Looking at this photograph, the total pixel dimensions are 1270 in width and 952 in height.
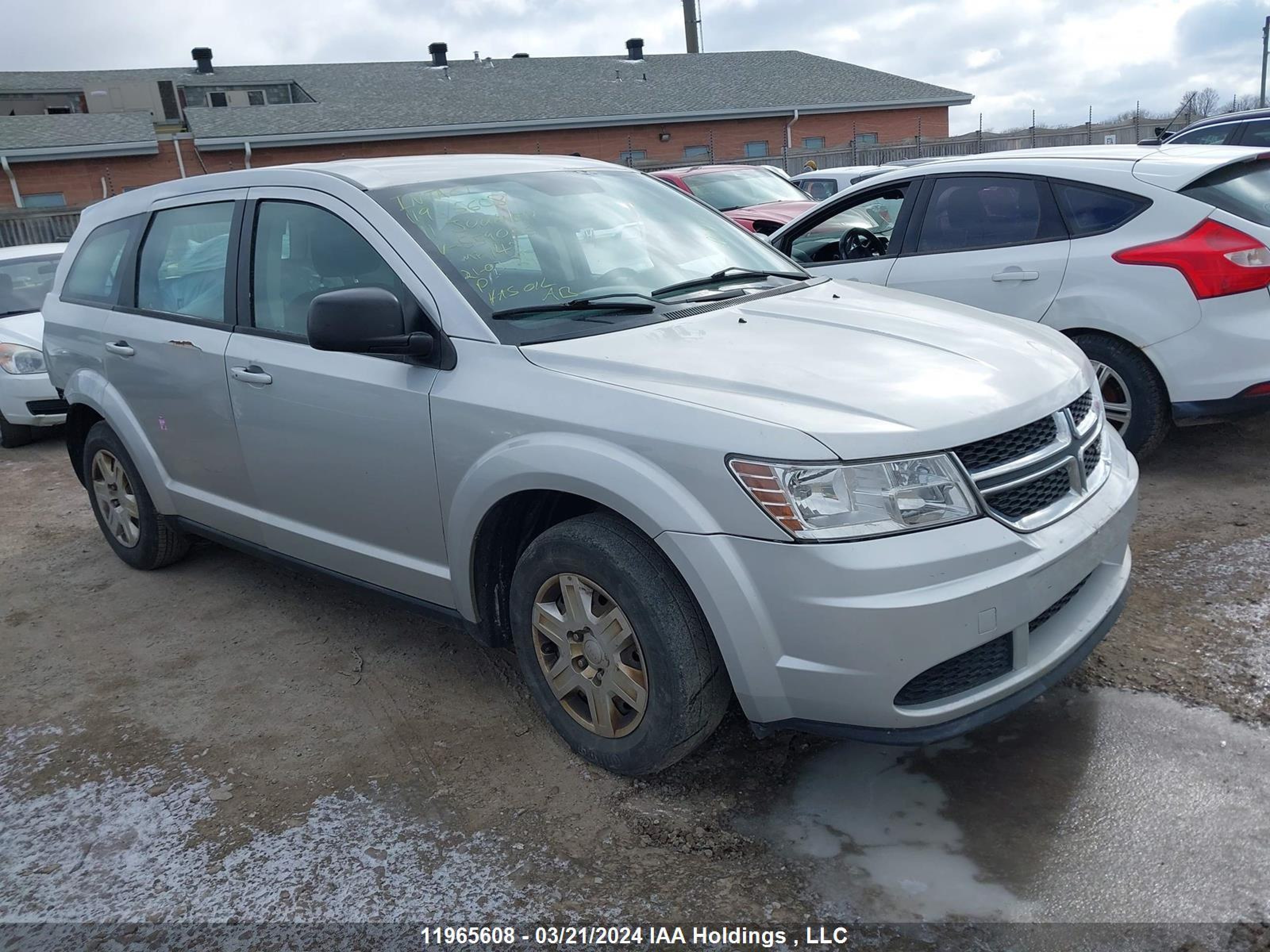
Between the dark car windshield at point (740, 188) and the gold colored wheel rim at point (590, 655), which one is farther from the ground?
the dark car windshield at point (740, 188)

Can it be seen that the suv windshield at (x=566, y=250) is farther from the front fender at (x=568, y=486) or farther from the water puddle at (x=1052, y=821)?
the water puddle at (x=1052, y=821)

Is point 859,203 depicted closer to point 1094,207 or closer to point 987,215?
point 987,215

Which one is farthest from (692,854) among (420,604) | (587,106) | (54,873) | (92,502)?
(587,106)

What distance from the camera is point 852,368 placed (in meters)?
2.89

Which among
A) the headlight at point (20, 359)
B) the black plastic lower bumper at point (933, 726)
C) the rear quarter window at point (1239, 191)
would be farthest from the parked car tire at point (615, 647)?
the headlight at point (20, 359)

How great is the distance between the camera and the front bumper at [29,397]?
8.25 meters

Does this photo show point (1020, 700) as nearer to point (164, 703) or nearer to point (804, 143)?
point (164, 703)

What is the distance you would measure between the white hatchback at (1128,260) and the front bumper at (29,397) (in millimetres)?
6580

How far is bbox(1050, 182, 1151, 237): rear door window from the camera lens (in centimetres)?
515

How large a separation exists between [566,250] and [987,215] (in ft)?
10.4

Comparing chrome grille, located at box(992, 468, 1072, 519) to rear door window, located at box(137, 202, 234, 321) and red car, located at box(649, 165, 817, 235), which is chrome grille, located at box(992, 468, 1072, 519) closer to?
rear door window, located at box(137, 202, 234, 321)

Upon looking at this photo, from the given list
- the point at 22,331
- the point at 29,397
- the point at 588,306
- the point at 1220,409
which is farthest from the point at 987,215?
the point at 22,331

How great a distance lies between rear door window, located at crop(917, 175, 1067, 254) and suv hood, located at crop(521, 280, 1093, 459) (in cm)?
224

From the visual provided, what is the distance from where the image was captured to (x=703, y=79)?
113 ft
